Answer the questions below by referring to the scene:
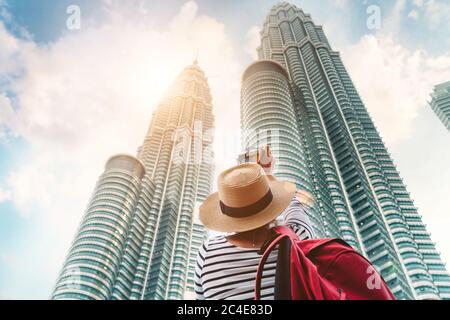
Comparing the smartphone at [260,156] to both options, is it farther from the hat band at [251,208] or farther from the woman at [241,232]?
the hat band at [251,208]

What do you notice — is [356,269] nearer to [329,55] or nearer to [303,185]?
[303,185]

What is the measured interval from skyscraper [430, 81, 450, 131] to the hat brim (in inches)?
6425

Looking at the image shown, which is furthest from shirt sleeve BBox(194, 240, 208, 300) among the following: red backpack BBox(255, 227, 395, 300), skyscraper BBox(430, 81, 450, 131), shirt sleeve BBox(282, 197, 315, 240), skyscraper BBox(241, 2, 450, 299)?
skyscraper BBox(430, 81, 450, 131)

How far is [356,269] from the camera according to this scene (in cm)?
168

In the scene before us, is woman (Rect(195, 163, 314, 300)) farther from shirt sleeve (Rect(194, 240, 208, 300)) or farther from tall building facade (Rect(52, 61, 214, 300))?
tall building facade (Rect(52, 61, 214, 300))

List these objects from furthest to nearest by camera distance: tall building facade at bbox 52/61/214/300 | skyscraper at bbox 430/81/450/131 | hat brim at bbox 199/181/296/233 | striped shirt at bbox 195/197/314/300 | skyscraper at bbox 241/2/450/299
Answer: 1. skyscraper at bbox 430/81/450/131
2. tall building facade at bbox 52/61/214/300
3. skyscraper at bbox 241/2/450/299
4. hat brim at bbox 199/181/296/233
5. striped shirt at bbox 195/197/314/300

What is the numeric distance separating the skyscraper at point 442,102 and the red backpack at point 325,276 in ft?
537

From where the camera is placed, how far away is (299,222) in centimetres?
262

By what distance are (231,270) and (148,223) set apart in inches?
4053

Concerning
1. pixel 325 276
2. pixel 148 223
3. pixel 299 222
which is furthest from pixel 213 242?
pixel 148 223

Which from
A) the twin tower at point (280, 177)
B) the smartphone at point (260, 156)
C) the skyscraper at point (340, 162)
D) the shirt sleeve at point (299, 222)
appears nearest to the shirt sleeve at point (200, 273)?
the shirt sleeve at point (299, 222)

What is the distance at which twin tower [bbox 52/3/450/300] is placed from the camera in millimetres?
71562
